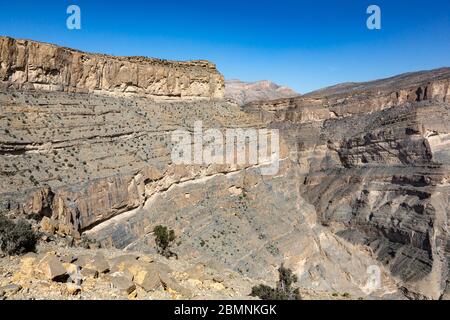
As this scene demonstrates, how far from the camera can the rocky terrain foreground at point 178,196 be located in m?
15.2

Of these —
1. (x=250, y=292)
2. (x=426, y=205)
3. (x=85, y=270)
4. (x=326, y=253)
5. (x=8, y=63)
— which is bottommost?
(x=326, y=253)

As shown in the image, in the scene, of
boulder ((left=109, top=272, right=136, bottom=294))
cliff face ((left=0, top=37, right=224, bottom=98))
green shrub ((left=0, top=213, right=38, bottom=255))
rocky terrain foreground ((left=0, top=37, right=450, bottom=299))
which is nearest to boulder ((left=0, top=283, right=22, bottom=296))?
rocky terrain foreground ((left=0, top=37, right=450, bottom=299))

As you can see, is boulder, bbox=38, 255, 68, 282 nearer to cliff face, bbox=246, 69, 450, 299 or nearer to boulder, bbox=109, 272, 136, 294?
boulder, bbox=109, 272, 136, 294

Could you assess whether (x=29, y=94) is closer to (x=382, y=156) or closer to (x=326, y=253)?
(x=326, y=253)

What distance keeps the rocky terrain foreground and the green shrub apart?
0.53 m

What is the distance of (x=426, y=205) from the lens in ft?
167

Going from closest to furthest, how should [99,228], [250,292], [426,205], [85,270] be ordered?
[85,270]
[250,292]
[99,228]
[426,205]

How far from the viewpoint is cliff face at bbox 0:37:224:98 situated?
27688 mm

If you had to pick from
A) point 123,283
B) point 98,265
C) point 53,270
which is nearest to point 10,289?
point 53,270

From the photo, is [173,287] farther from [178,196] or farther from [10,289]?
[178,196]

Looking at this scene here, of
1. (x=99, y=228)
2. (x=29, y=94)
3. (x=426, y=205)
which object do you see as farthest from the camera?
(x=426, y=205)

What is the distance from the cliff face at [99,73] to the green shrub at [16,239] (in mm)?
16689
